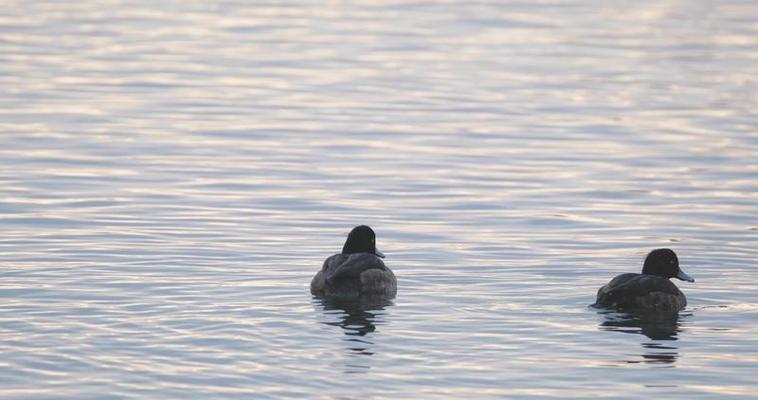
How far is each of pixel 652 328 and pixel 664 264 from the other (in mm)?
1988

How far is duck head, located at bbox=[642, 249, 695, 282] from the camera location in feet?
64.4

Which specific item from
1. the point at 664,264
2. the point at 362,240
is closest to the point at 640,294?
the point at 664,264

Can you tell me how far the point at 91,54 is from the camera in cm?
4425

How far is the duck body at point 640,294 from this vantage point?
18.5 metres

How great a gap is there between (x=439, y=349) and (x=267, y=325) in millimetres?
2027

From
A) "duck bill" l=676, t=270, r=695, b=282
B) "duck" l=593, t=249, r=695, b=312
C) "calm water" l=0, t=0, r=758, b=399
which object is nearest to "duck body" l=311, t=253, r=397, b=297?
"calm water" l=0, t=0, r=758, b=399

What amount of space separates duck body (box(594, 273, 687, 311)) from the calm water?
0.30 metres

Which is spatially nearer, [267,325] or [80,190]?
[267,325]

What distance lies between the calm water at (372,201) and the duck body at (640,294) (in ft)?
0.97

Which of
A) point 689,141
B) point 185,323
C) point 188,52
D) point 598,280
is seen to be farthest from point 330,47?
point 185,323

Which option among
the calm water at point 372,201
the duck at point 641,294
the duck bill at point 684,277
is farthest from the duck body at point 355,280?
the duck bill at point 684,277

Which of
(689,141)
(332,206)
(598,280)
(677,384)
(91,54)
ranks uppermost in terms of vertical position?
(91,54)

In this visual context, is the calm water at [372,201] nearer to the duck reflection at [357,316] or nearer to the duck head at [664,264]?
the duck reflection at [357,316]

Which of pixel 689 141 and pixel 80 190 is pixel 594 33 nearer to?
pixel 689 141
